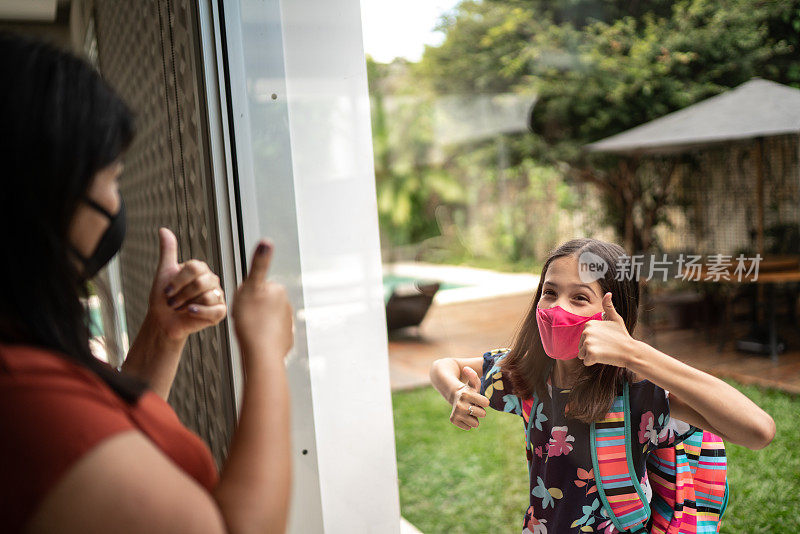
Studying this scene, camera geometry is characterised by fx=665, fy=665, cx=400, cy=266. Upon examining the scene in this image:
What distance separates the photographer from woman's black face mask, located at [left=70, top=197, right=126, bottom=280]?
669mm

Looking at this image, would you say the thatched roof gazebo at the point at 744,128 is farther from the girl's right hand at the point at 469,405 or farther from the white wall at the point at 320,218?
the white wall at the point at 320,218

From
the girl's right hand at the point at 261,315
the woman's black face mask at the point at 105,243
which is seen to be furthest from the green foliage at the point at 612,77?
the woman's black face mask at the point at 105,243

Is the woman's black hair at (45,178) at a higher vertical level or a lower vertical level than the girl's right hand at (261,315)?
higher

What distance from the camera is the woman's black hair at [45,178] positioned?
1.94 ft

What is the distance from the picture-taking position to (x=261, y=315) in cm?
69

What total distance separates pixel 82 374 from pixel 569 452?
604 mm

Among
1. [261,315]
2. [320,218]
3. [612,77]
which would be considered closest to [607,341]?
[261,315]

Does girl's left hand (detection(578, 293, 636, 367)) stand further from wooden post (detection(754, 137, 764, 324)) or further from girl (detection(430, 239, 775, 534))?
wooden post (detection(754, 137, 764, 324))

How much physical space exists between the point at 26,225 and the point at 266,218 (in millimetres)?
745

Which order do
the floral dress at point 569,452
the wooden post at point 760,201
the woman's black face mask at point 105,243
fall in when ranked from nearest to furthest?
the woman's black face mask at point 105,243
the floral dress at point 569,452
the wooden post at point 760,201

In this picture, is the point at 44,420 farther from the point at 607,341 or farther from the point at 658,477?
the point at 658,477

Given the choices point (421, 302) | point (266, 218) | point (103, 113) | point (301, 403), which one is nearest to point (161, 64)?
point (266, 218)

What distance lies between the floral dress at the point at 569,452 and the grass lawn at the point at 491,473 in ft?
0.47

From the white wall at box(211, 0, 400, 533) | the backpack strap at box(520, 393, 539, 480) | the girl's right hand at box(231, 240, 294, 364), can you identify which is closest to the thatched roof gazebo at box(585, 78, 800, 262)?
the backpack strap at box(520, 393, 539, 480)
